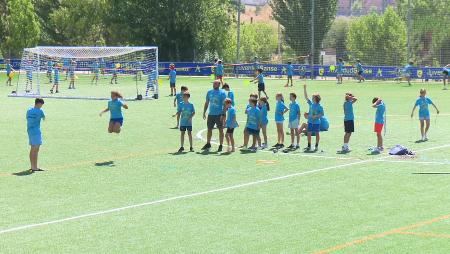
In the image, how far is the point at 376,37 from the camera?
105438mm

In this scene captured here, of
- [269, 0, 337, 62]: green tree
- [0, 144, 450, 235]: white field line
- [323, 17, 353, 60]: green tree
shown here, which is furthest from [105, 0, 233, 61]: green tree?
[0, 144, 450, 235]: white field line

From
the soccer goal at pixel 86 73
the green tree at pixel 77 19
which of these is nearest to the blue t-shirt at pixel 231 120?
the soccer goal at pixel 86 73

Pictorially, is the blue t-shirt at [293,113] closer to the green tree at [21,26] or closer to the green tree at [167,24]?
the green tree at [167,24]

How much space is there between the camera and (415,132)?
29703mm

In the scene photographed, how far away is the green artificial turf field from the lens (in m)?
13.4

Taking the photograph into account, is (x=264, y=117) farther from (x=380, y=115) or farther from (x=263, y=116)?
(x=380, y=115)

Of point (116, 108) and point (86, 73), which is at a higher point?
point (116, 108)

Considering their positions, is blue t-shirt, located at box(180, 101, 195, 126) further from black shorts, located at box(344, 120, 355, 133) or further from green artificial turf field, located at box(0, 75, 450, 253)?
black shorts, located at box(344, 120, 355, 133)

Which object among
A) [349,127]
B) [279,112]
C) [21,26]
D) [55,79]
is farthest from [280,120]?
[21,26]

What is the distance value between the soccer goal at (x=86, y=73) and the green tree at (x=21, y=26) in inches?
1136

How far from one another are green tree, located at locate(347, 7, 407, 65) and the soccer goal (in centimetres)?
4512

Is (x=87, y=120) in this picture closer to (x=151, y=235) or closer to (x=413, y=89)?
(x=151, y=235)

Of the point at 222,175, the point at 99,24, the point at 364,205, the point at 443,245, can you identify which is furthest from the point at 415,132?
the point at 99,24

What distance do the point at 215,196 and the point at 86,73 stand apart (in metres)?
43.8
